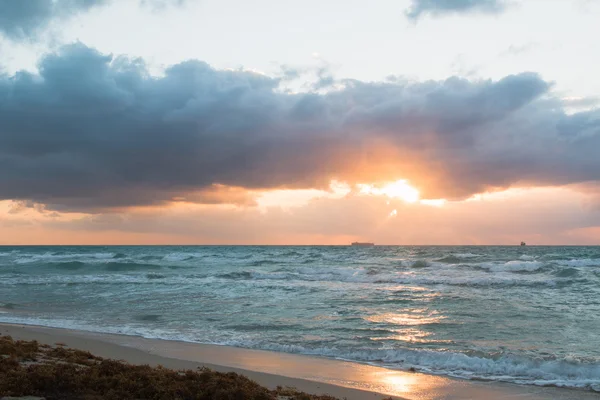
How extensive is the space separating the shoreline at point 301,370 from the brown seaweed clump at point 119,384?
54.5 inches

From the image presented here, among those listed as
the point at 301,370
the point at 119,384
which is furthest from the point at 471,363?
the point at 119,384

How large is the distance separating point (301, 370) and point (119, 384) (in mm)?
4185

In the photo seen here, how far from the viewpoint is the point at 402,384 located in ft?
29.2

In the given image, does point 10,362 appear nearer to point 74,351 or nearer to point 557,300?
point 74,351

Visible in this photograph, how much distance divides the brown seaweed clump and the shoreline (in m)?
1.39

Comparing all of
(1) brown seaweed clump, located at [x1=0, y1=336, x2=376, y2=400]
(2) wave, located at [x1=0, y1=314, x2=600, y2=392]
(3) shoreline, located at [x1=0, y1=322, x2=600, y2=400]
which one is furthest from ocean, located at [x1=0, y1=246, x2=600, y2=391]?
(1) brown seaweed clump, located at [x1=0, y1=336, x2=376, y2=400]

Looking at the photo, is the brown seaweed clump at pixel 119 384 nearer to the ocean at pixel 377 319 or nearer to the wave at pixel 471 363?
the wave at pixel 471 363

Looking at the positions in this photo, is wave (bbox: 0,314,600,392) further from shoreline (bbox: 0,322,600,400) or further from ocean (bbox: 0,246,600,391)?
shoreline (bbox: 0,322,600,400)

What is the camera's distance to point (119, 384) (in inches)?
262

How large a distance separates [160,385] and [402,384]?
459 cm

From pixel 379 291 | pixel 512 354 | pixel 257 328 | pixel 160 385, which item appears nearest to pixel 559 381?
pixel 512 354

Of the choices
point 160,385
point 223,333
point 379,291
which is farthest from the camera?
point 379,291

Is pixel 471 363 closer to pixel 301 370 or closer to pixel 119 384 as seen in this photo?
pixel 301 370

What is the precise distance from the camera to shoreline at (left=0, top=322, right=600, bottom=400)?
8.30 metres
